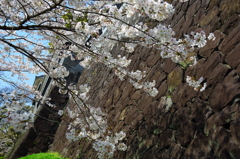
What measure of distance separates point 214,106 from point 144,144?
123 centimetres

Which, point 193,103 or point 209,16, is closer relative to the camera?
point 193,103

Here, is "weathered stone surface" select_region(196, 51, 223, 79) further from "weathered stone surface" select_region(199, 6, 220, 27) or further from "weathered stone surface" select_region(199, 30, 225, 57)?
"weathered stone surface" select_region(199, 6, 220, 27)

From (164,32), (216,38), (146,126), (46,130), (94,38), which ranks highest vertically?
(216,38)

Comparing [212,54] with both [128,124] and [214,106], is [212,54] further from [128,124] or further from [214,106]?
[128,124]

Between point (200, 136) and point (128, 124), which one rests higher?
point (200, 136)

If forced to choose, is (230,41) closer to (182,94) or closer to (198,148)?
(182,94)

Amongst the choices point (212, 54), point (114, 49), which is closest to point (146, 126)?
point (212, 54)

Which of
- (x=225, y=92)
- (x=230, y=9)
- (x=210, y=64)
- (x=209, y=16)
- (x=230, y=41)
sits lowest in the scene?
(x=225, y=92)

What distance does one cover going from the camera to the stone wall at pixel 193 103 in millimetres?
1875

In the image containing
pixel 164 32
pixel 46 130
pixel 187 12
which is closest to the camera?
pixel 164 32

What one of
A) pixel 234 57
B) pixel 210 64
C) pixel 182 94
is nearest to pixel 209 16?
pixel 210 64

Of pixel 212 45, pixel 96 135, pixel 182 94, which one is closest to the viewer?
pixel 212 45

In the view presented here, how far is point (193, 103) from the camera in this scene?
2352 mm

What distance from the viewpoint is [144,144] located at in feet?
9.37
